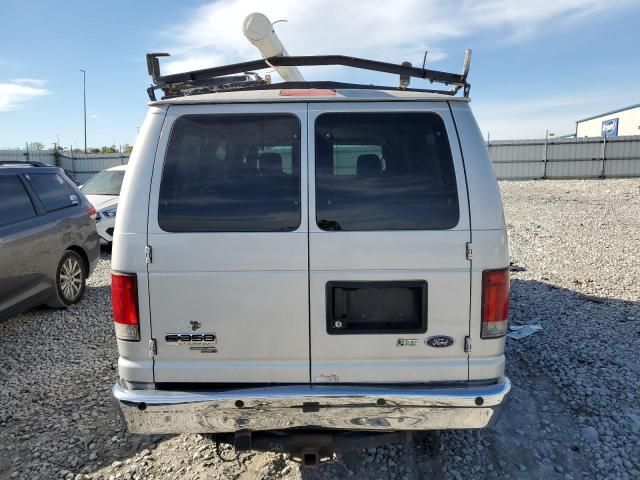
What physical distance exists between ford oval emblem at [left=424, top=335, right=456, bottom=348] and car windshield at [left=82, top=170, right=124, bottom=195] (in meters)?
9.01

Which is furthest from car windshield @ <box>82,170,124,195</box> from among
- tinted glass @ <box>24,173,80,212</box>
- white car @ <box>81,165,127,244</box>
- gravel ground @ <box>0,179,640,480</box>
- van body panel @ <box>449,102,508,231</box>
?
van body panel @ <box>449,102,508,231</box>

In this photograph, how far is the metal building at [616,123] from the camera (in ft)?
128

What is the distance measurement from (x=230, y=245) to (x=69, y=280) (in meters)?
4.72

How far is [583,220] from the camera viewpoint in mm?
12398

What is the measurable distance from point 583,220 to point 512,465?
1123 cm

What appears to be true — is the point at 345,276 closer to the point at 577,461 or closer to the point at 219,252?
the point at 219,252

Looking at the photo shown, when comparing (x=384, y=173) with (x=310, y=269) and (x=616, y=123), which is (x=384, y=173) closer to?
(x=310, y=269)

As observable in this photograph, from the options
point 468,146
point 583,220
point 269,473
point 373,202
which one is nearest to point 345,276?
point 373,202

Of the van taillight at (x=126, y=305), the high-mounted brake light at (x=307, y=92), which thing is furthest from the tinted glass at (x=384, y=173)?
the van taillight at (x=126, y=305)

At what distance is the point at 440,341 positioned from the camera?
246cm

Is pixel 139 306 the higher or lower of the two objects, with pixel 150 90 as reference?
lower

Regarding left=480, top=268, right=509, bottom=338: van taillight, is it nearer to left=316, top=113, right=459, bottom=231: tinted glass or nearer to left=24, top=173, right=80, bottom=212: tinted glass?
left=316, top=113, right=459, bottom=231: tinted glass

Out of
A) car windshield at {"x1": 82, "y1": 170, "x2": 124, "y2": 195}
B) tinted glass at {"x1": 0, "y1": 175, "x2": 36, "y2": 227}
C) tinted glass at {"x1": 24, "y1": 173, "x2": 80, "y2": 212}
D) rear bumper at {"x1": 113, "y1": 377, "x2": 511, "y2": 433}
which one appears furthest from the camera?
car windshield at {"x1": 82, "y1": 170, "x2": 124, "y2": 195}

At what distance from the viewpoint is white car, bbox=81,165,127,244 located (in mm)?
8984
